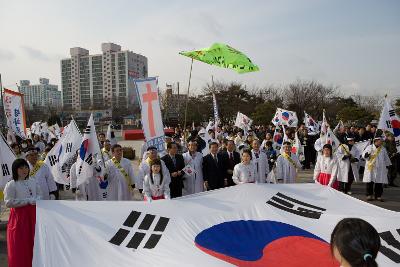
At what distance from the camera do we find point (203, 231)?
495 cm

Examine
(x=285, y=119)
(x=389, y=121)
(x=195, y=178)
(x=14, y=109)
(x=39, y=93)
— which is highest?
(x=39, y=93)

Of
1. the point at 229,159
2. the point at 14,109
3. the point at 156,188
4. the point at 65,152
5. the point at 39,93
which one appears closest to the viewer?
the point at 156,188

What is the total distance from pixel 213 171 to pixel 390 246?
4507 millimetres

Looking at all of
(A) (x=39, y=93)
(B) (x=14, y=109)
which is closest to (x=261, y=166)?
(B) (x=14, y=109)

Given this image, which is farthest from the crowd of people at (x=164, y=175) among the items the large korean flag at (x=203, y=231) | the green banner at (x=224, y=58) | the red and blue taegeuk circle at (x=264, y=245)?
the green banner at (x=224, y=58)

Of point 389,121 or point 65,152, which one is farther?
point 389,121

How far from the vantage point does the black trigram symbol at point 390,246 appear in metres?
4.44

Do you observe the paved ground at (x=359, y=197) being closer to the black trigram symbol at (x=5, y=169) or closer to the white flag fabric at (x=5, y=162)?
the white flag fabric at (x=5, y=162)

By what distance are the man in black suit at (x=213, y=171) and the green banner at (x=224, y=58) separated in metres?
2.46

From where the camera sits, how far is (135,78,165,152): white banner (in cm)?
797

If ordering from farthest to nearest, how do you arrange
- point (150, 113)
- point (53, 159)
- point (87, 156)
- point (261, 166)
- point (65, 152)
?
point (261, 166), point (53, 159), point (65, 152), point (150, 113), point (87, 156)

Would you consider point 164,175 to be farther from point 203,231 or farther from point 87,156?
point 203,231

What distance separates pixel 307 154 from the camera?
17.7 metres

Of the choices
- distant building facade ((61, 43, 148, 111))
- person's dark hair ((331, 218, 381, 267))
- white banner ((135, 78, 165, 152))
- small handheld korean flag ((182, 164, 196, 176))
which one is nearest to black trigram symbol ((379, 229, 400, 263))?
person's dark hair ((331, 218, 381, 267))
